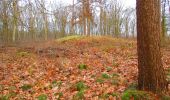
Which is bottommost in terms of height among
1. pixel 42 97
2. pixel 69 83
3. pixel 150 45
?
pixel 42 97

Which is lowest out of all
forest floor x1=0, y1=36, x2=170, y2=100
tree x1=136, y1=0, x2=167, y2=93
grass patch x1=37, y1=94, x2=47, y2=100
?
grass patch x1=37, y1=94, x2=47, y2=100

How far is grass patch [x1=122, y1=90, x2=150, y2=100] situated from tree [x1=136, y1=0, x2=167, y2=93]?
280mm

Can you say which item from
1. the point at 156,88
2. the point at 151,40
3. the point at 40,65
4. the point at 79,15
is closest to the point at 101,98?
the point at 156,88

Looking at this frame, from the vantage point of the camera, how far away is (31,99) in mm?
8523

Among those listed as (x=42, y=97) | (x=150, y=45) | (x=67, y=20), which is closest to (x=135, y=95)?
(x=150, y=45)

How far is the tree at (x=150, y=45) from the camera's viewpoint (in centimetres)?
703

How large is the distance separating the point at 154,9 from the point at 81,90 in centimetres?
331

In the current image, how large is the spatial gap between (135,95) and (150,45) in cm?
135

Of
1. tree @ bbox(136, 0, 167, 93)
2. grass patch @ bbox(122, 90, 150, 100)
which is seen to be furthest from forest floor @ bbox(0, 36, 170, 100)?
tree @ bbox(136, 0, 167, 93)

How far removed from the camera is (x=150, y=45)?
7.04m

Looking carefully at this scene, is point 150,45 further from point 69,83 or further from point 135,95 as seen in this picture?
point 69,83

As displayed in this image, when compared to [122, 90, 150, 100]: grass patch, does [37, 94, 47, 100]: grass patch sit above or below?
below

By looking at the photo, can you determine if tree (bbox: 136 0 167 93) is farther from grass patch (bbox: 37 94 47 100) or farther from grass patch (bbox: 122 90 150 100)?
grass patch (bbox: 37 94 47 100)

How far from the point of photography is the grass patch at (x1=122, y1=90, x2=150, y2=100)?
22.8 ft
